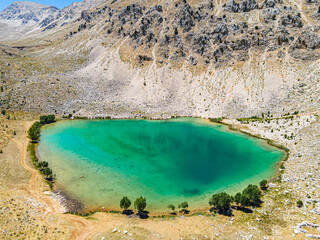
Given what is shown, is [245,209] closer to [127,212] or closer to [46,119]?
[127,212]

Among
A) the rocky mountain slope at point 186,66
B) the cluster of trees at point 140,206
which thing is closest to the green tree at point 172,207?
the cluster of trees at point 140,206

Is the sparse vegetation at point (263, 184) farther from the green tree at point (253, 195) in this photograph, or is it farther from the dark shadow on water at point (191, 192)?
the dark shadow on water at point (191, 192)

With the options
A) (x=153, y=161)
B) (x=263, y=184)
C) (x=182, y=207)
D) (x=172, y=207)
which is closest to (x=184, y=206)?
(x=182, y=207)

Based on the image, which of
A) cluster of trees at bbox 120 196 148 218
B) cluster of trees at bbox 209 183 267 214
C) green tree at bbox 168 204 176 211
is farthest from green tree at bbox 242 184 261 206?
cluster of trees at bbox 120 196 148 218

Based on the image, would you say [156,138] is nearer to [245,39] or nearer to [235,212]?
[235,212]

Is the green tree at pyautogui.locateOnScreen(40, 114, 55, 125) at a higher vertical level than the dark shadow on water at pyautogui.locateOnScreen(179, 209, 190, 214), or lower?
higher

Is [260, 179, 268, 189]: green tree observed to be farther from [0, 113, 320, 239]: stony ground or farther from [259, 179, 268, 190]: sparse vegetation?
[0, 113, 320, 239]: stony ground
